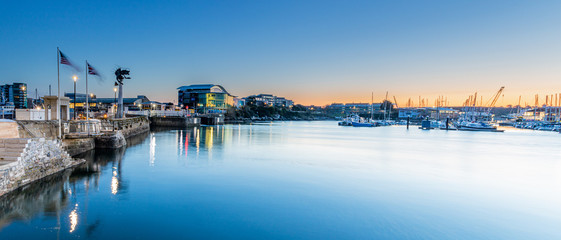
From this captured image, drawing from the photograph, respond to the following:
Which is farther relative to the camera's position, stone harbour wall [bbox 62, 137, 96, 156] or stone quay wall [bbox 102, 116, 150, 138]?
stone quay wall [bbox 102, 116, 150, 138]

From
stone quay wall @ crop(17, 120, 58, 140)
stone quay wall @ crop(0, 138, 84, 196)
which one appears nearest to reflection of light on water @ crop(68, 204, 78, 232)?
stone quay wall @ crop(0, 138, 84, 196)

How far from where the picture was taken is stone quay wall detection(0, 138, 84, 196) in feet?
34.5

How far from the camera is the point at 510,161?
91.8ft

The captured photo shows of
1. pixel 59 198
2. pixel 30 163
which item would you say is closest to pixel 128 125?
pixel 30 163

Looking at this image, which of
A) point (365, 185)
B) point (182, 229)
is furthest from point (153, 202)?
point (365, 185)

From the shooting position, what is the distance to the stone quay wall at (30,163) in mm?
10502

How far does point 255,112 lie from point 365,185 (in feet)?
457

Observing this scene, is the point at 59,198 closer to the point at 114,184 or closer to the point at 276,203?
the point at 114,184

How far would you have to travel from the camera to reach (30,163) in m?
12.1

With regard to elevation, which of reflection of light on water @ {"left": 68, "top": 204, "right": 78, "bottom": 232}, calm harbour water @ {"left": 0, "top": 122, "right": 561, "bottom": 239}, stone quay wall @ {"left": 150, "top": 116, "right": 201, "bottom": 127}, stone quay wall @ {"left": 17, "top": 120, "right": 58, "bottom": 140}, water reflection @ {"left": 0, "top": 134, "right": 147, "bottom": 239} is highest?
stone quay wall @ {"left": 17, "top": 120, "right": 58, "bottom": 140}

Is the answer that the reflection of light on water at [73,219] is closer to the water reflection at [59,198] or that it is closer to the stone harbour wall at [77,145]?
the water reflection at [59,198]

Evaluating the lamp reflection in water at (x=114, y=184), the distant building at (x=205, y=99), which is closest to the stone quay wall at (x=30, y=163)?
the lamp reflection in water at (x=114, y=184)

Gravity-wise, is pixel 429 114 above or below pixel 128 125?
above

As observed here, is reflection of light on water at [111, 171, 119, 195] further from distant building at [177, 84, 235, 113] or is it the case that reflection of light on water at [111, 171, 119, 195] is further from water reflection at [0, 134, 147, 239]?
distant building at [177, 84, 235, 113]
